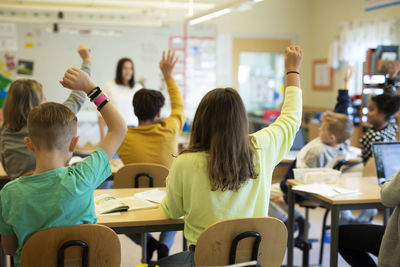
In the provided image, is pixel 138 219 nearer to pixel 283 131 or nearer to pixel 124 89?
pixel 283 131

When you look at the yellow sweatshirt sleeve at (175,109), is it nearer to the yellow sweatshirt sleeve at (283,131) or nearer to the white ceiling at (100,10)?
the yellow sweatshirt sleeve at (283,131)

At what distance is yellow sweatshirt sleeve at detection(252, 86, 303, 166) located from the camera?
6.19 ft

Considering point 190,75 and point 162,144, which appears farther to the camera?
point 190,75

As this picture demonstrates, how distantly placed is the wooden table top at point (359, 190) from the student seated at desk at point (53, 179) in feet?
4.60

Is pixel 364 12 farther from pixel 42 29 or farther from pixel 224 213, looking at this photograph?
pixel 224 213

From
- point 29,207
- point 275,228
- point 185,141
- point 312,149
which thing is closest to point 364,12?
point 185,141

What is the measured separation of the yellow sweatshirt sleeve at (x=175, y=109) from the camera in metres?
3.03

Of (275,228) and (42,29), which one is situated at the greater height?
(42,29)

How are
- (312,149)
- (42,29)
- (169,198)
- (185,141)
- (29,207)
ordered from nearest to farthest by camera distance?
(29,207) < (169,198) < (312,149) < (185,141) < (42,29)

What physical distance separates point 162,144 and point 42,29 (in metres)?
3.65

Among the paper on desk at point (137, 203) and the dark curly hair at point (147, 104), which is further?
the dark curly hair at point (147, 104)

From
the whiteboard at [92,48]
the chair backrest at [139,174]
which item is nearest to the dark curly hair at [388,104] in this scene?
the chair backrest at [139,174]

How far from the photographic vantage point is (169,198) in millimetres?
1889

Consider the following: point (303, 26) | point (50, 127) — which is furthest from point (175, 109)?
point (303, 26)
